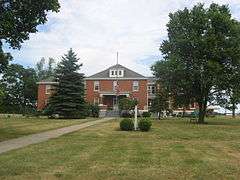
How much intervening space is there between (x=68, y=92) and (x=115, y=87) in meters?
21.2

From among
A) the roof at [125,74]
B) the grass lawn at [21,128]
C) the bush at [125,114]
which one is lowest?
the grass lawn at [21,128]

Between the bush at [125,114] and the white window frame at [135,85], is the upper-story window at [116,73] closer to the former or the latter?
the white window frame at [135,85]

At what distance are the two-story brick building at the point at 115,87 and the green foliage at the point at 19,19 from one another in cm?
5075

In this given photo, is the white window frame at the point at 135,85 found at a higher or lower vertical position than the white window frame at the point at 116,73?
lower

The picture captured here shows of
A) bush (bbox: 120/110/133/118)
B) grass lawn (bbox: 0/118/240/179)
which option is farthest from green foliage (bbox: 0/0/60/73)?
bush (bbox: 120/110/133/118)

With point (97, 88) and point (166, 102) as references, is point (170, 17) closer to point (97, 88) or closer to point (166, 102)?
point (166, 102)

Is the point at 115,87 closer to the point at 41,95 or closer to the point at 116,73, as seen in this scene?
the point at 116,73

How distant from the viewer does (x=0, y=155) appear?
1608 centimetres

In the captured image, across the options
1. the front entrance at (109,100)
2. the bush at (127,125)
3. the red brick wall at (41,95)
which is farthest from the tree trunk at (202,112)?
the red brick wall at (41,95)

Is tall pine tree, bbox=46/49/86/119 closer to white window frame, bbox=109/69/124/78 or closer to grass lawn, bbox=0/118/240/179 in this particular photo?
white window frame, bbox=109/69/124/78

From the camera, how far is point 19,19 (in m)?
27.9

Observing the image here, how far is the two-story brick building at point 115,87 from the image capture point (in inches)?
3172

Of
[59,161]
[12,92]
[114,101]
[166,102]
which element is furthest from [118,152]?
[12,92]

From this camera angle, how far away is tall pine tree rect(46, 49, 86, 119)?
59.8m
